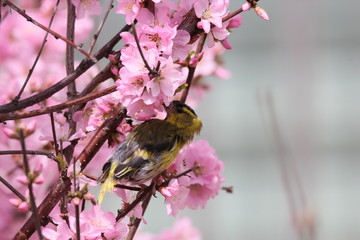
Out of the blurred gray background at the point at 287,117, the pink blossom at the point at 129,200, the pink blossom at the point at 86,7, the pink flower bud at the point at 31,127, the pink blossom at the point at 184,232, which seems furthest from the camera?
the blurred gray background at the point at 287,117

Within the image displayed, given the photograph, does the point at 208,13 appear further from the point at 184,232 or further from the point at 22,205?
the point at 184,232

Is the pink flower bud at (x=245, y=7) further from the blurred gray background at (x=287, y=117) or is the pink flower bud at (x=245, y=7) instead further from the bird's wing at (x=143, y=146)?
the blurred gray background at (x=287, y=117)

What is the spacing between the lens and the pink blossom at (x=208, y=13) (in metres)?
1.00

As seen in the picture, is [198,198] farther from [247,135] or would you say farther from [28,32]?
[247,135]

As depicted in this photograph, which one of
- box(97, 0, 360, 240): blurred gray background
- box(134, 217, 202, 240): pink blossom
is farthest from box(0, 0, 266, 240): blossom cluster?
box(97, 0, 360, 240): blurred gray background

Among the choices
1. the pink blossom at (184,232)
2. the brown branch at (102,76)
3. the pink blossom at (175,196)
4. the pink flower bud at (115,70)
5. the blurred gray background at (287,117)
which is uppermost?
the blurred gray background at (287,117)

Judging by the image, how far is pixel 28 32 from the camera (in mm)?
2264

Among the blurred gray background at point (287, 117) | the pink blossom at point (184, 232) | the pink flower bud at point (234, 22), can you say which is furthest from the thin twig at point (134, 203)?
the blurred gray background at point (287, 117)

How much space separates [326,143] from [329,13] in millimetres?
999

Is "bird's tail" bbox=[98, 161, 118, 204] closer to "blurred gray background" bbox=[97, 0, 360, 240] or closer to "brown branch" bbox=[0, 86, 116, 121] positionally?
"brown branch" bbox=[0, 86, 116, 121]

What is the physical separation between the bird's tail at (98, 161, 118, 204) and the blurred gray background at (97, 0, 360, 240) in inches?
172

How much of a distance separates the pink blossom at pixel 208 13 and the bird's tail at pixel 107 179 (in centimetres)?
23

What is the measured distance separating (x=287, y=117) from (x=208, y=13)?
456cm

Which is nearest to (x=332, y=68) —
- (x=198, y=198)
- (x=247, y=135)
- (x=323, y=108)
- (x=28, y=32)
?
(x=323, y=108)
